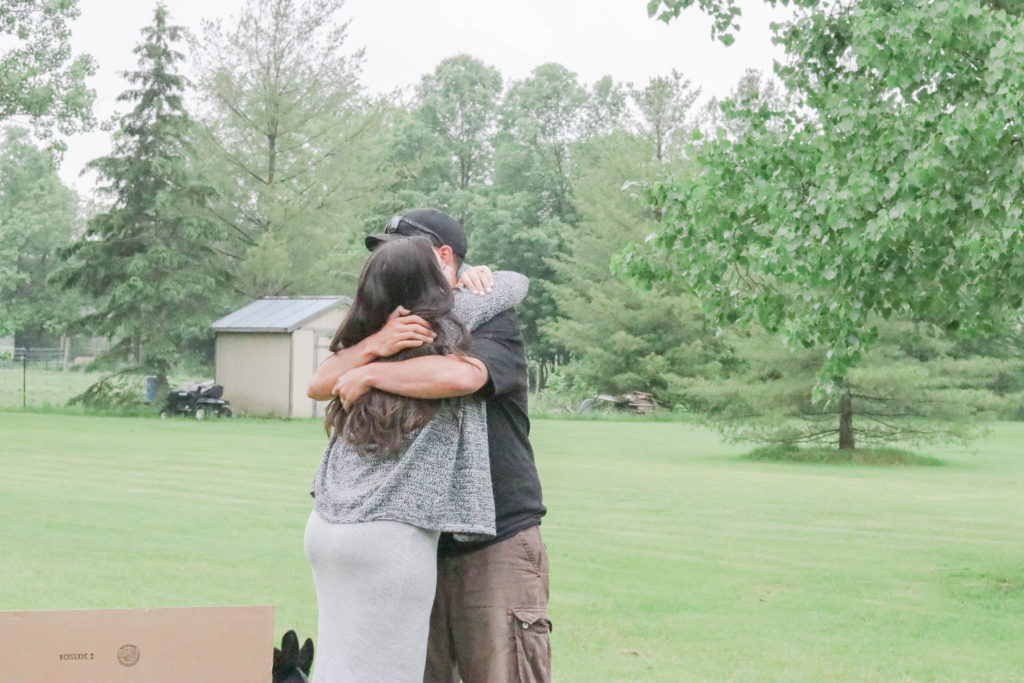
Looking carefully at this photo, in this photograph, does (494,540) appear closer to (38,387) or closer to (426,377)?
(426,377)

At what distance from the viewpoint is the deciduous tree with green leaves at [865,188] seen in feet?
24.7

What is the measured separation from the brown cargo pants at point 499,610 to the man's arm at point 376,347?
52 centimetres

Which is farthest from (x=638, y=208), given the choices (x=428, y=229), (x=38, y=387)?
(x=428, y=229)

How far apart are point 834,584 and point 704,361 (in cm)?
3389

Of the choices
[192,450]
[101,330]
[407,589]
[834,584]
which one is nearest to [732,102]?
[834,584]

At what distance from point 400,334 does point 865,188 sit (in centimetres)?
537

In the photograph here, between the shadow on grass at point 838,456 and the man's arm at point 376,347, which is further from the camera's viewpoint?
the shadow on grass at point 838,456

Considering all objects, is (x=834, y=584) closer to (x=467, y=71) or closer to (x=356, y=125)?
(x=356, y=125)

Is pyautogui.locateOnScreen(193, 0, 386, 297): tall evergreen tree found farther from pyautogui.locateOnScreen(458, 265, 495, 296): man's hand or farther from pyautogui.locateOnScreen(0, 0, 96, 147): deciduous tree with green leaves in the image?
pyautogui.locateOnScreen(458, 265, 495, 296): man's hand

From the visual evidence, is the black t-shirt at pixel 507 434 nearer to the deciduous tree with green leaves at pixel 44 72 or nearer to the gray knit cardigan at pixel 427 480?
the gray knit cardigan at pixel 427 480

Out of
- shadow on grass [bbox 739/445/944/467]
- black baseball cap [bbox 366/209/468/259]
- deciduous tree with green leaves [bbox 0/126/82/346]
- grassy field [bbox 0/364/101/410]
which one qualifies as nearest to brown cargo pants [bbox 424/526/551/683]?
black baseball cap [bbox 366/209/468/259]

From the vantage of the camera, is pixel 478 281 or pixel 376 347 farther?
pixel 478 281

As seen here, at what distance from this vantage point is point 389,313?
316cm

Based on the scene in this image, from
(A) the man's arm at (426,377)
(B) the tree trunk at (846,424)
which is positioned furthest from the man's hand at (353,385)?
(B) the tree trunk at (846,424)
